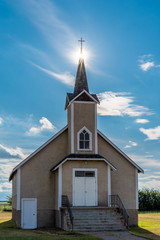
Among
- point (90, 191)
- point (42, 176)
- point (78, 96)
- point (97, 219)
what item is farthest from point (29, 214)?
point (78, 96)

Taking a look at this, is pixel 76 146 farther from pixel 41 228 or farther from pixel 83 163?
pixel 41 228

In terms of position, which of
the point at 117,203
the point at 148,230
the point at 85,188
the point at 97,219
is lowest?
the point at 148,230

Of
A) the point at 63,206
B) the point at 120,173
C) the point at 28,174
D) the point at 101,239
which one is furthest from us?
the point at 120,173

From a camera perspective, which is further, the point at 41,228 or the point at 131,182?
the point at 131,182

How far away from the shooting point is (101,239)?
1847 cm

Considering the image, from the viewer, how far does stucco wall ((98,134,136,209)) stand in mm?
28766

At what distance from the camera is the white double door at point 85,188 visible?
2625 cm

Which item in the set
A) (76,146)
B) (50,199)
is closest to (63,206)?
(50,199)

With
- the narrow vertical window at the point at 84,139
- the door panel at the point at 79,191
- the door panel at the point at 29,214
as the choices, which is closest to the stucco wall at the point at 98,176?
the door panel at the point at 79,191

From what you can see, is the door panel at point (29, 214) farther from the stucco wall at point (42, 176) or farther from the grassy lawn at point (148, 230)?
the grassy lawn at point (148, 230)

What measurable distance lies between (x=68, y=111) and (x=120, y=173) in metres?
6.42

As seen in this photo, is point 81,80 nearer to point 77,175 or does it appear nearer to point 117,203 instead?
point 77,175

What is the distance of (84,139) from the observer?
91.2ft

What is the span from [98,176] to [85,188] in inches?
50.0
